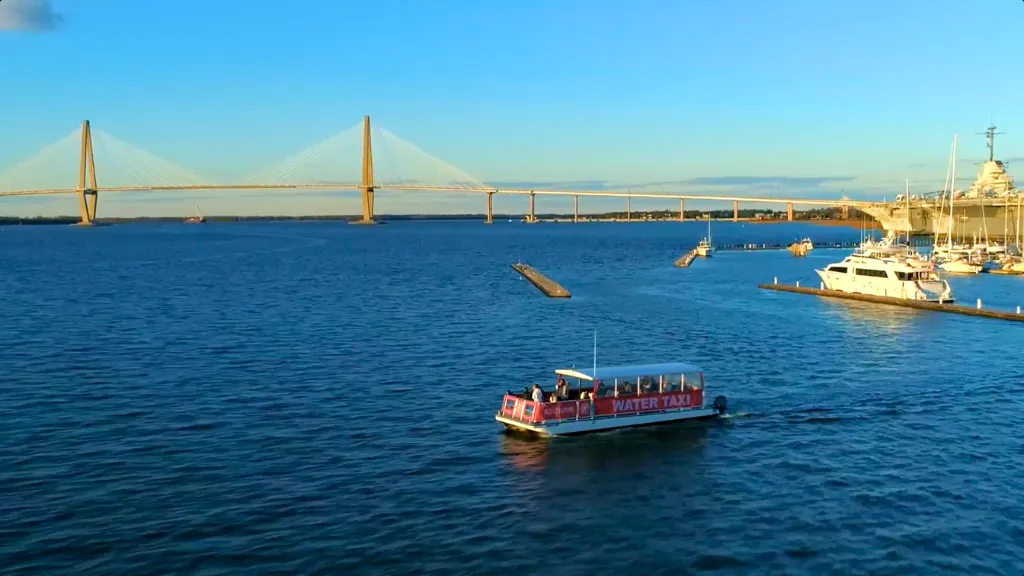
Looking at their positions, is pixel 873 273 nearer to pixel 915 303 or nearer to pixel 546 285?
pixel 915 303

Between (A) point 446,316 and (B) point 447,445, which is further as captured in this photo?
(A) point 446,316

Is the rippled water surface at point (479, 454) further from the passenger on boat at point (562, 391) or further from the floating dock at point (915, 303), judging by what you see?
the floating dock at point (915, 303)

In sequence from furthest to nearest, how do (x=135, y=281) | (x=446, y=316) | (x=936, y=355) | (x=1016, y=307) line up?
(x=135, y=281), (x=1016, y=307), (x=446, y=316), (x=936, y=355)

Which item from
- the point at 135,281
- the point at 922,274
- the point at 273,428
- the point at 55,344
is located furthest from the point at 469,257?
the point at 273,428

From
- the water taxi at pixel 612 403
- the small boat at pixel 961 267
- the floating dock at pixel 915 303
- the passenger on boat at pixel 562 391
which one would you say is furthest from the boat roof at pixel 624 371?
the small boat at pixel 961 267

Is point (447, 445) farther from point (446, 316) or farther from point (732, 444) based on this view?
point (446, 316)

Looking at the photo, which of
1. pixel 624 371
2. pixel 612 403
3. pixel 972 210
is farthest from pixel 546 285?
pixel 972 210

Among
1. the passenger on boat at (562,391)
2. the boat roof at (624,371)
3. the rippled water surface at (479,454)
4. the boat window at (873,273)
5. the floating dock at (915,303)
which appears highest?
the boat window at (873,273)

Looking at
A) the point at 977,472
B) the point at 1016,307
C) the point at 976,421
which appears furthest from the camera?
the point at 1016,307
